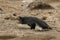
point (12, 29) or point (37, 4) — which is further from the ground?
point (37, 4)

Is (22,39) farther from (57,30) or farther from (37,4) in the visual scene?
(37,4)

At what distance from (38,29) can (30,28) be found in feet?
0.90

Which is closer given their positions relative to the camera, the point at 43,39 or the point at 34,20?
the point at 43,39

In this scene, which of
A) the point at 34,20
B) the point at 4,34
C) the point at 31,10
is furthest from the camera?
the point at 31,10

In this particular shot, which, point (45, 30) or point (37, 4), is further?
point (37, 4)

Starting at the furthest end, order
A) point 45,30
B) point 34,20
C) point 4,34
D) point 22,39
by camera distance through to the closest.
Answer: point 34,20 < point 45,30 < point 4,34 < point 22,39

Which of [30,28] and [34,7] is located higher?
[34,7]

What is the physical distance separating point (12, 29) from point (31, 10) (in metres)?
4.36

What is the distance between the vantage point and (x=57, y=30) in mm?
6051

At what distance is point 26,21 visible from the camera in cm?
670

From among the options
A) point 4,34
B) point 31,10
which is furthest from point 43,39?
point 31,10

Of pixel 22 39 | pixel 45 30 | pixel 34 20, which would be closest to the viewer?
pixel 22 39

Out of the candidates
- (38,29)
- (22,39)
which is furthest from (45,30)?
(22,39)

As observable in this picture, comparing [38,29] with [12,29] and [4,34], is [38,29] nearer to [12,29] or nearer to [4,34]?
[12,29]
